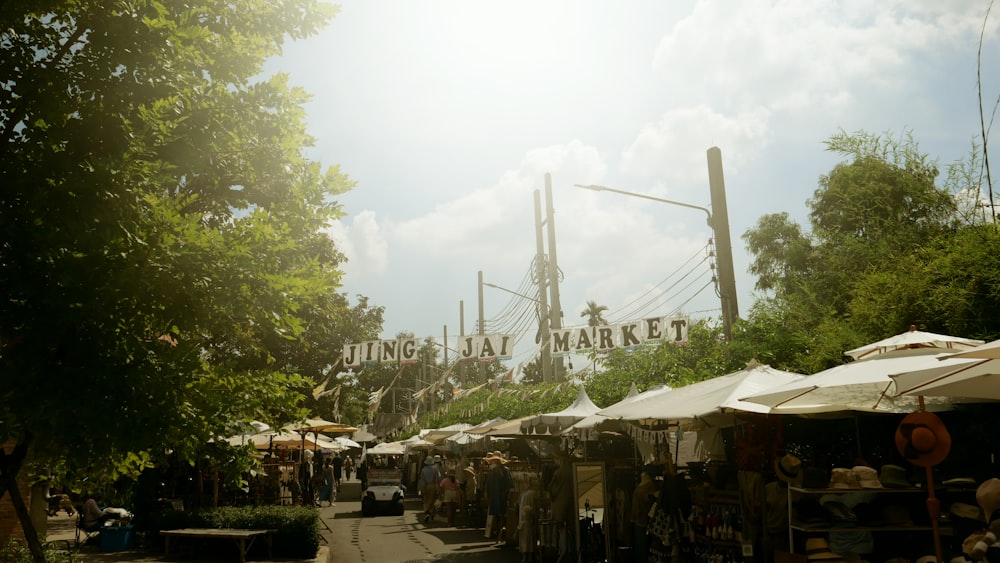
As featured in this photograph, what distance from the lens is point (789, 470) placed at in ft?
31.0

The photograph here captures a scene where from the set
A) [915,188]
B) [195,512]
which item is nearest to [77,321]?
[195,512]

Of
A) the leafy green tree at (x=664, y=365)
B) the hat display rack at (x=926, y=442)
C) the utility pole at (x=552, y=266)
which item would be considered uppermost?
the utility pole at (x=552, y=266)

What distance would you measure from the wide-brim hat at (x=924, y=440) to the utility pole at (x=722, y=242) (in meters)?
8.21

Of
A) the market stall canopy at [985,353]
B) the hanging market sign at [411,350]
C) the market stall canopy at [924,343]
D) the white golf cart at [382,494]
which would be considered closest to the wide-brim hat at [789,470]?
the market stall canopy at [924,343]

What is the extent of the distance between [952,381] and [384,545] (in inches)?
596

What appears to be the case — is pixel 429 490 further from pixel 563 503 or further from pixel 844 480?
pixel 844 480

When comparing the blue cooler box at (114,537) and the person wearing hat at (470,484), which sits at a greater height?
the person wearing hat at (470,484)

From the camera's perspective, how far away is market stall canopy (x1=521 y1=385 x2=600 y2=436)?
15727 millimetres

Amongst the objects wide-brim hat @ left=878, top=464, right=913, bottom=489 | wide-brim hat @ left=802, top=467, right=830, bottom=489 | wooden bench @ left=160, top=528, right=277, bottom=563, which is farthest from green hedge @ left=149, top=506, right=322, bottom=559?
wide-brim hat @ left=878, top=464, right=913, bottom=489

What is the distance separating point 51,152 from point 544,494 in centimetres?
1096

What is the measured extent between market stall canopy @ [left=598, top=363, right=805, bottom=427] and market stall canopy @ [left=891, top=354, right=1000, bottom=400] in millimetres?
2159

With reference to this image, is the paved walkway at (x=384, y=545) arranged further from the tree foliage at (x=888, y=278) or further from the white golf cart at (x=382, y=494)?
the tree foliage at (x=888, y=278)

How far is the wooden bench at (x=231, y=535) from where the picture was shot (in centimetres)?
1511

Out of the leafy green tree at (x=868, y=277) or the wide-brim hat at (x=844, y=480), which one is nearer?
the wide-brim hat at (x=844, y=480)
